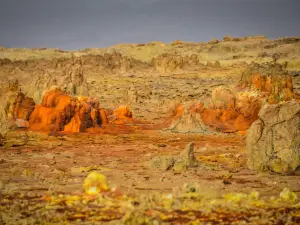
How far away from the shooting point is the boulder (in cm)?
1023

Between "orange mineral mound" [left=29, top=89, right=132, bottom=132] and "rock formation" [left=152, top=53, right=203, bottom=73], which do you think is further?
"rock formation" [left=152, top=53, right=203, bottom=73]

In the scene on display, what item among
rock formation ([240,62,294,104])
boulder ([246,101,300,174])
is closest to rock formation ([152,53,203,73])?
rock formation ([240,62,294,104])

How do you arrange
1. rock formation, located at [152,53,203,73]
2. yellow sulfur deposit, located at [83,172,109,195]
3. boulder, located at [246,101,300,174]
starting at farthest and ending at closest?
1. rock formation, located at [152,53,203,73]
2. boulder, located at [246,101,300,174]
3. yellow sulfur deposit, located at [83,172,109,195]

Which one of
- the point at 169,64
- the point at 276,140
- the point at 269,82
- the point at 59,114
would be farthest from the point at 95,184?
the point at 169,64

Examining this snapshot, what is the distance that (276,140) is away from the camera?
10.5 meters

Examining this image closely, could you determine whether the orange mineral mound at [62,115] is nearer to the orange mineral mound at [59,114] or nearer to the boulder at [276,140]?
the orange mineral mound at [59,114]

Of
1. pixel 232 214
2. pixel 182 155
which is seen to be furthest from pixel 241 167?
pixel 232 214

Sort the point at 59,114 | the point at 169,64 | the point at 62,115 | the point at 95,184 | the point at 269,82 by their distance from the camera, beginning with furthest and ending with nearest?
the point at 169,64
the point at 269,82
the point at 62,115
the point at 59,114
the point at 95,184

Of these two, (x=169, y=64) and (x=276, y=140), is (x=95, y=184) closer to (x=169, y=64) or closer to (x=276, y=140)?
(x=276, y=140)

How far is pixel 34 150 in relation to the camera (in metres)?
14.5

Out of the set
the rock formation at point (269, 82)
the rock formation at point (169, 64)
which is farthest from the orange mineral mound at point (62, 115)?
the rock formation at point (169, 64)

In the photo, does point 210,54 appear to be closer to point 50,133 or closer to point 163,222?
point 50,133

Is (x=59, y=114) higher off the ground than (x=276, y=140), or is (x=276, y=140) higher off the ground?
(x=59, y=114)

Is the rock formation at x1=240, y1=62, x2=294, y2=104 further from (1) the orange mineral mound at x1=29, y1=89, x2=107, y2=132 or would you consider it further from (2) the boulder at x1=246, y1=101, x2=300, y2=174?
(2) the boulder at x1=246, y1=101, x2=300, y2=174
